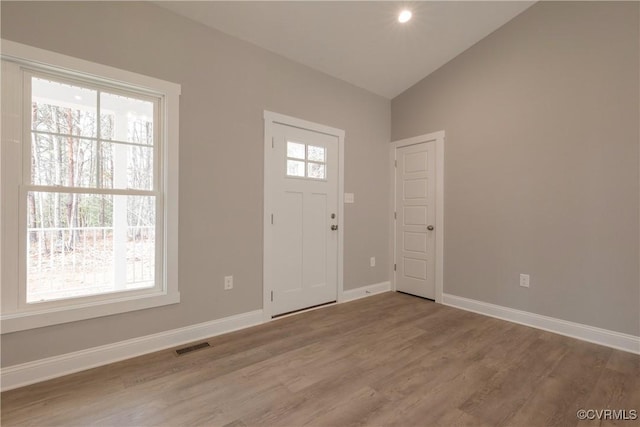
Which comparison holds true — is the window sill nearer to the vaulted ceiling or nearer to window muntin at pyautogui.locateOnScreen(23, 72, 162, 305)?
window muntin at pyautogui.locateOnScreen(23, 72, 162, 305)

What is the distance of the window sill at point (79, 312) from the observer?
182 centimetres

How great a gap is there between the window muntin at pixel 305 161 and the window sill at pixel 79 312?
1.67 meters

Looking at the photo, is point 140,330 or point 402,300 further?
point 402,300

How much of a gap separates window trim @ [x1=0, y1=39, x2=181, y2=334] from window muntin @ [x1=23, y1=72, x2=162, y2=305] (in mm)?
50

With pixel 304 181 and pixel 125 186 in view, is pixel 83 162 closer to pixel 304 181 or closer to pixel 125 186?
pixel 125 186

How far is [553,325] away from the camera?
9.02ft

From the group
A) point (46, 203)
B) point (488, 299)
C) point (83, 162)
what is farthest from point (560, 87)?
point (46, 203)

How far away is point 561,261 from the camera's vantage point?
2.72 metres

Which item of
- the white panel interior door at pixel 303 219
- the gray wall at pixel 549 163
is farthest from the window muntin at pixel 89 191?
the gray wall at pixel 549 163

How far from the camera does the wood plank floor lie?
159cm

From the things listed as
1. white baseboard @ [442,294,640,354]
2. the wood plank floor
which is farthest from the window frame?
white baseboard @ [442,294,640,354]

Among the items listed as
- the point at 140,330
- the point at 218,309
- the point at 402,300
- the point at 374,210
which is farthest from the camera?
the point at 374,210

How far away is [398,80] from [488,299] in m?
2.85

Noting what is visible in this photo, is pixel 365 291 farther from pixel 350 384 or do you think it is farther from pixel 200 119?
pixel 200 119
